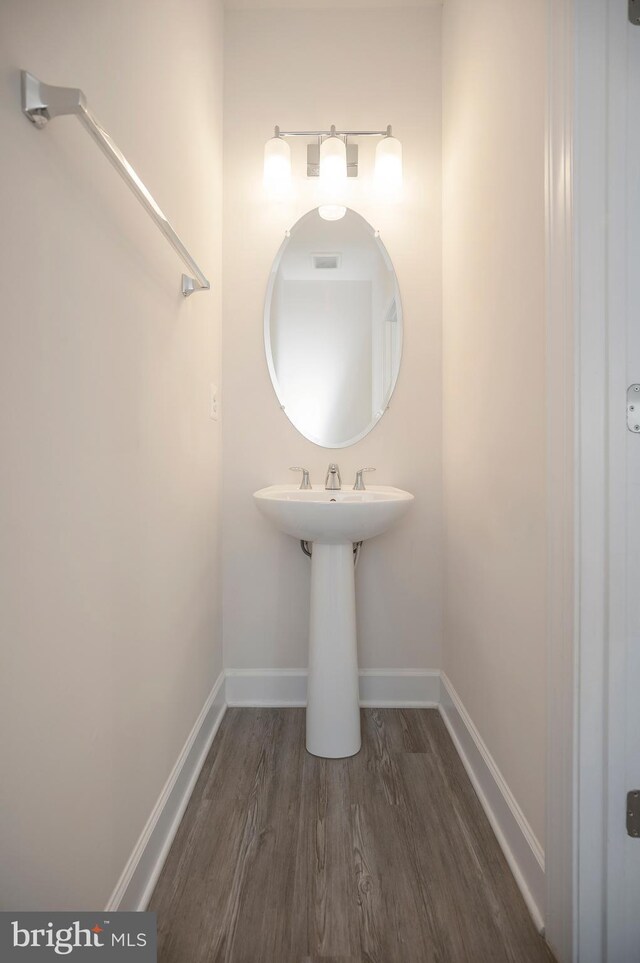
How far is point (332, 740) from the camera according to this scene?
5.11 ft

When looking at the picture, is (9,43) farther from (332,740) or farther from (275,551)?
(332,740)

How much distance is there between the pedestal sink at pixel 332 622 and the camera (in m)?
1.53

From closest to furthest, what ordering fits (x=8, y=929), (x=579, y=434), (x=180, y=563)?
(x=8, y=929)
(x=579, y=434)
(x=180, y=563)

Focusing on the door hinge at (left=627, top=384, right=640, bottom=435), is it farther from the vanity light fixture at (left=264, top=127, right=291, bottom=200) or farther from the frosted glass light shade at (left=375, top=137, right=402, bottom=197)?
the vanity light fixture at (left=264, top=127, right=291, bottom=200)

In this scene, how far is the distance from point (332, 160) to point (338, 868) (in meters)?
2.09

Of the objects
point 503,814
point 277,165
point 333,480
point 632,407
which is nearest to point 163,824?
point 503,814

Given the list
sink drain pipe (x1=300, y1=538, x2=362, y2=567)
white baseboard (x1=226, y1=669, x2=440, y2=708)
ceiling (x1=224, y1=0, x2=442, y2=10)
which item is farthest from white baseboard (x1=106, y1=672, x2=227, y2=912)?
ceiling (x1=224, y1=0, x2=442, y2=10)

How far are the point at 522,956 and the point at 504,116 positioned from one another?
5.84ft

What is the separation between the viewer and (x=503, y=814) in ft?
3.94

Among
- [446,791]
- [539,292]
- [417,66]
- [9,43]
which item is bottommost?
[446,791]

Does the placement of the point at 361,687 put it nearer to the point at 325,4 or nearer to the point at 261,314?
the point at 261,314

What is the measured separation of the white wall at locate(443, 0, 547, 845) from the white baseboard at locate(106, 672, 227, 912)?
2.62 ft

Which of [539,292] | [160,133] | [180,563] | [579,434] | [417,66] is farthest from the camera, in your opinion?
[417,66]

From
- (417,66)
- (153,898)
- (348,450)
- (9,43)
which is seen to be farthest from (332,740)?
(417,66)
